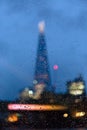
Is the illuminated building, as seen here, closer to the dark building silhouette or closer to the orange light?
the dark building silhouette

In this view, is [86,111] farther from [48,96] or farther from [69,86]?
[69,86]

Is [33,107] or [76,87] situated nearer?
[33,107]

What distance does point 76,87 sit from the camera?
169 meters

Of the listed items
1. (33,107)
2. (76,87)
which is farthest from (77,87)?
(33,107)

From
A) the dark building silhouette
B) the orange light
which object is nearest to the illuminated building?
the dark building silhouette

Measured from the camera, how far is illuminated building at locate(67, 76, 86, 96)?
163m

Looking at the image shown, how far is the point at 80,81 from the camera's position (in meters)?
176

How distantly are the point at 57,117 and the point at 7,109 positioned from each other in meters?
13.2

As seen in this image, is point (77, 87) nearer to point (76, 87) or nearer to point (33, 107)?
point (76, 87)

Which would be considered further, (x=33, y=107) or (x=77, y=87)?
(x=77, y=87)

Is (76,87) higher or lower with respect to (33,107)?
higher

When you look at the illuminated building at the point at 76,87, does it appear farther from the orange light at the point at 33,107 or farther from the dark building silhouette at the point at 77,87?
the orange light at the point at 33,107

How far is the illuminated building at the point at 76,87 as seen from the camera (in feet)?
534

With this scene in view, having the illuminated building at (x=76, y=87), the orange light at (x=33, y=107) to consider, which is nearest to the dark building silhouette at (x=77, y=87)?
the illuminated building at (x=76, y=87)
